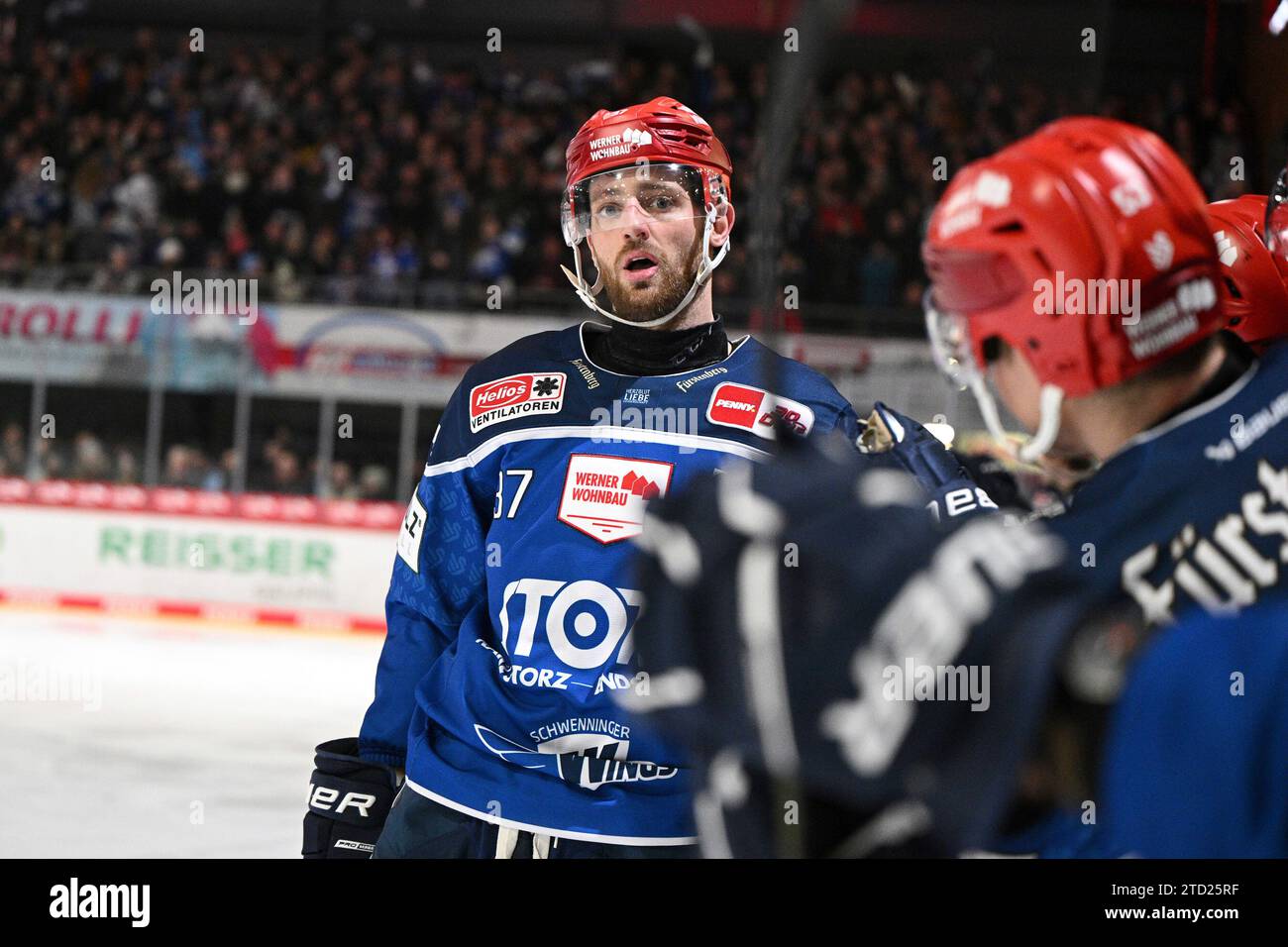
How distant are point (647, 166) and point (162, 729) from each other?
13.4 feet

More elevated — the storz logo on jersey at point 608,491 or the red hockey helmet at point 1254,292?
the red hockey helmet at point 1254,292

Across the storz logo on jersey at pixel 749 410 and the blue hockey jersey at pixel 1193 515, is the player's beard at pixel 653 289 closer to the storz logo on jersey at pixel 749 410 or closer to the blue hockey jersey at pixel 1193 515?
the storz logo on jersey at pixel 749 410

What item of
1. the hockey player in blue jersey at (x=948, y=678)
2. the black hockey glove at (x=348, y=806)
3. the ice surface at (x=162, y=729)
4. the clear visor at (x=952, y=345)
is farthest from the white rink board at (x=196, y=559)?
the hockey player in blue jersey at (x=948, y=678)

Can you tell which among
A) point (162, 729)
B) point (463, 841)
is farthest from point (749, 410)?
point (162, 729)

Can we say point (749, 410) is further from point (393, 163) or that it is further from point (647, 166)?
point (393, 163)

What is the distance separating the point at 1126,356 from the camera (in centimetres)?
112

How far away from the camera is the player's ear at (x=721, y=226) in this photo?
2275mm

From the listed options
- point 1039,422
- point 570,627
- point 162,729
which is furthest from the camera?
point 162,729

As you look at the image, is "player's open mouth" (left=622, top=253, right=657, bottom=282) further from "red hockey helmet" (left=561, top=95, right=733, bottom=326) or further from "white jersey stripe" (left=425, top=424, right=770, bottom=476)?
"white jersey stripe" (left=425, top=424, right=770, bottom=476)

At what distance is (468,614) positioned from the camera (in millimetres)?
2156

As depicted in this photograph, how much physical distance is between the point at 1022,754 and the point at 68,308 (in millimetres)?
10512

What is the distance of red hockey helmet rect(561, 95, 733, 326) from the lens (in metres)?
2.24

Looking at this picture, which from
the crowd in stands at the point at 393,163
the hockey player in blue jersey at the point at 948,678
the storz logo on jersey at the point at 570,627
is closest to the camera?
the hockey player in blue jersey at the point at 948,678
